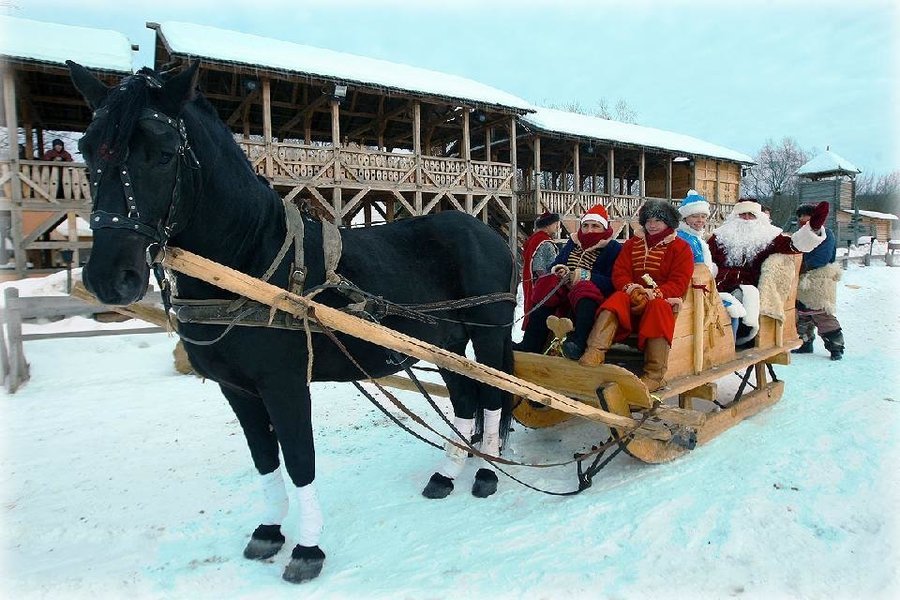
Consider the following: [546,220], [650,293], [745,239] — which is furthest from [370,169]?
[650,293]

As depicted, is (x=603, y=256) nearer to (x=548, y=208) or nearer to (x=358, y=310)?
(x=358, y=310)

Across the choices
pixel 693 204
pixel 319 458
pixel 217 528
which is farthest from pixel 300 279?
pixel 693 204

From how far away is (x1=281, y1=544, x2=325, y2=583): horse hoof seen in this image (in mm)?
2582

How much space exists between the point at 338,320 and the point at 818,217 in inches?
256

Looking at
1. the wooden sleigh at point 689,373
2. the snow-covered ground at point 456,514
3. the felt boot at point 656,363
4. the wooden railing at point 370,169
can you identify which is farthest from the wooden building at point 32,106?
the felt boot at point 656,363

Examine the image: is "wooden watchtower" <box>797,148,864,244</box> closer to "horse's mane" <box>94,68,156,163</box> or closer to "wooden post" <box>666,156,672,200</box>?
"wooden post" <box>666,156,672,200</box>

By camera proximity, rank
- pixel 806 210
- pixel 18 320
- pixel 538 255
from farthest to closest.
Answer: pixel 806 210 < pixel 18 320 < pixel 538 255

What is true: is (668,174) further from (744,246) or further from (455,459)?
(455,459)

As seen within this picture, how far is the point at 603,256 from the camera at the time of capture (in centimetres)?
432

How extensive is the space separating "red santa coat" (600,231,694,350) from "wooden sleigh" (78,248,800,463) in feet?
0.69

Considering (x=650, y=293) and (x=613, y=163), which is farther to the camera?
(x=613, y=163)

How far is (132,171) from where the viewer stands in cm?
201

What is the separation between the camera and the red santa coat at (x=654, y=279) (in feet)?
11.3

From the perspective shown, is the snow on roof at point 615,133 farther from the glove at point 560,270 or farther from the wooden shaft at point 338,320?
the wooden shaft at point 338,320
